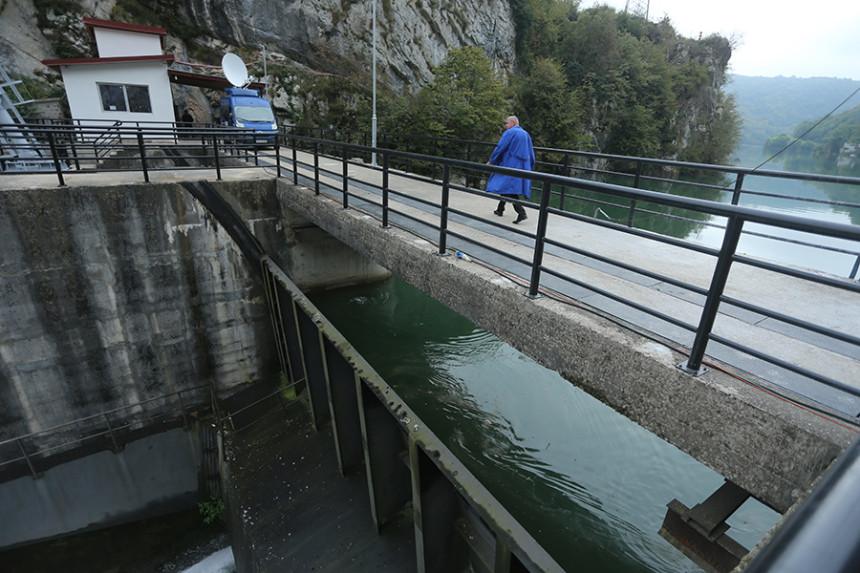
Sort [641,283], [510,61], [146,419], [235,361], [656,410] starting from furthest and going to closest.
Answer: [510,61] → [235,361] → [146,419] → [641,283] → [656,410]

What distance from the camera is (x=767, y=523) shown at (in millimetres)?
6367

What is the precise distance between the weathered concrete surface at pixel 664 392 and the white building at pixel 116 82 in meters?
17.5

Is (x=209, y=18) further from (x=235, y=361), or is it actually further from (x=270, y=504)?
(x=270, y=504)

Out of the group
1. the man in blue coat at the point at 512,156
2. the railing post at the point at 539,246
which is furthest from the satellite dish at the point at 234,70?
the railing post at the point at 539,246

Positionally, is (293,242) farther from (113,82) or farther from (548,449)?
(113,82)

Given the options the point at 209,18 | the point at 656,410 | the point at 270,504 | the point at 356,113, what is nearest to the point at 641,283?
the point at 656,410

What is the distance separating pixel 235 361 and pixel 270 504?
11.9 feet

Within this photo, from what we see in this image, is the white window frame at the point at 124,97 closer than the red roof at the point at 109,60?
No

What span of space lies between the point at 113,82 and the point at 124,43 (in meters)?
3.38

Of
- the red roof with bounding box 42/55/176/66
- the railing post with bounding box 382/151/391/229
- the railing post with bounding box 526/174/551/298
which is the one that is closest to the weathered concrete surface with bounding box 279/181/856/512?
the railing post with bounding box 526/174/551/298

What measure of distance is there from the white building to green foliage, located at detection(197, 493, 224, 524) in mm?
14353

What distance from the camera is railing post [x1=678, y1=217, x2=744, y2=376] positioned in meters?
2.51

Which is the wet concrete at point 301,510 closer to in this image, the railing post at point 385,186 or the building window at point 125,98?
the railing post at point 385,186

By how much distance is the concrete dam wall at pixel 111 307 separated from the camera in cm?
704
